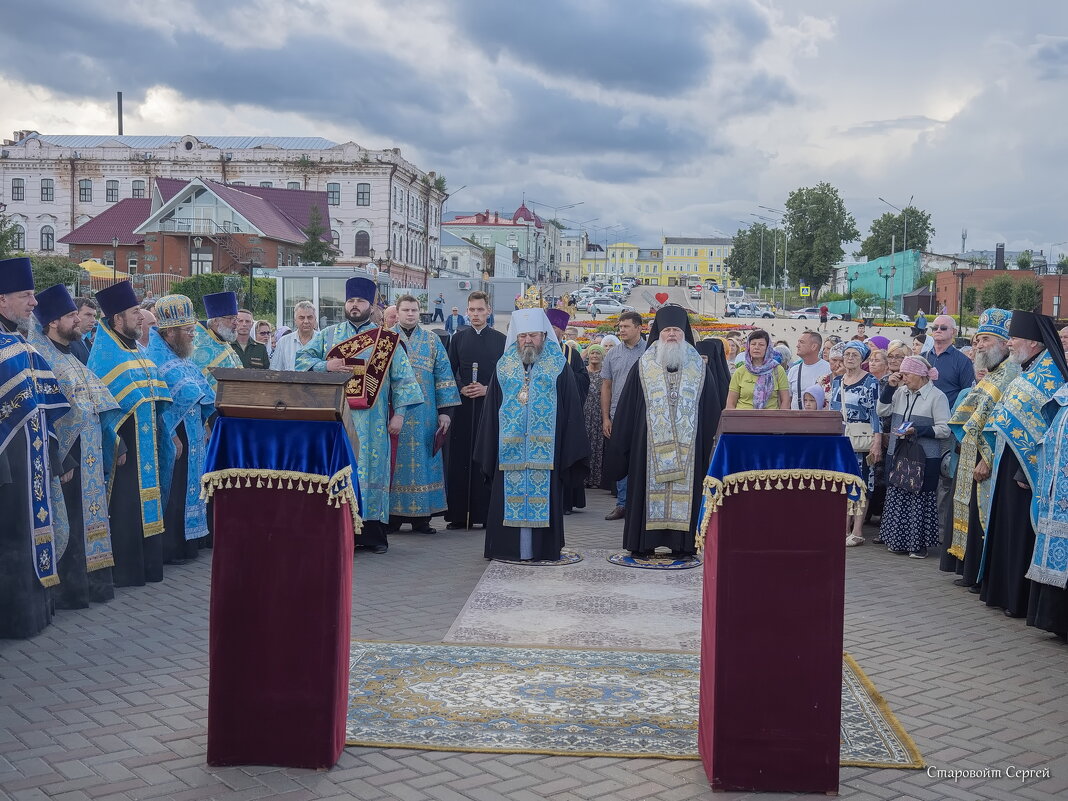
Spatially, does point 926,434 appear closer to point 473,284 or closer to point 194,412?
point 194,412

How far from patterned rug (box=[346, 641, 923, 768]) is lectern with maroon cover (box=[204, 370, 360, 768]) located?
0.42 m

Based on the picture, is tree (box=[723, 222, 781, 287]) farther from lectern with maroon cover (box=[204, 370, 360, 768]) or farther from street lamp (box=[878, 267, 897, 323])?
lectern with maroon cover (box=[204, 370, 360, 768])

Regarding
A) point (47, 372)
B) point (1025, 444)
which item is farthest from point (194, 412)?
point (1025, 444)

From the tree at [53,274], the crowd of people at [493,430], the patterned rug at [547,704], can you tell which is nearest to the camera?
the patterned rug at [547,704]

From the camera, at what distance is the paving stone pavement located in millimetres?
3936

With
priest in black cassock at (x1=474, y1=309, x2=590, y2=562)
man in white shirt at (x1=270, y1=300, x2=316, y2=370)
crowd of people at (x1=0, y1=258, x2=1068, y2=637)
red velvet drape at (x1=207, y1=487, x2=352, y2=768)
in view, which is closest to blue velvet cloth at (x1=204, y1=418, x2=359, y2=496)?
red velvet drape at (x1=207, y1=487, x2=352, y2=768)

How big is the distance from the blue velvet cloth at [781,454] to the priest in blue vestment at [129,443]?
15.2 feet

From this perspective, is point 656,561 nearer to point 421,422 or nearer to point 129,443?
point 421,422

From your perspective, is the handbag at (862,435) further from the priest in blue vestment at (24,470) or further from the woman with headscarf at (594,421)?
the priest in blue vestment at (24,470)

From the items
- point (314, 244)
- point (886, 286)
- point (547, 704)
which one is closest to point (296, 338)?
point (547, 704)

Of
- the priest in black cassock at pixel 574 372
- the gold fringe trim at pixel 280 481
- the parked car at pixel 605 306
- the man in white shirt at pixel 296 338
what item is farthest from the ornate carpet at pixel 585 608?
the parked car at pixel 605 306

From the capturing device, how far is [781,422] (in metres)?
4.02

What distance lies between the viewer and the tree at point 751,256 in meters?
99.7

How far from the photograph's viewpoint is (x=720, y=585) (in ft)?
13.0
